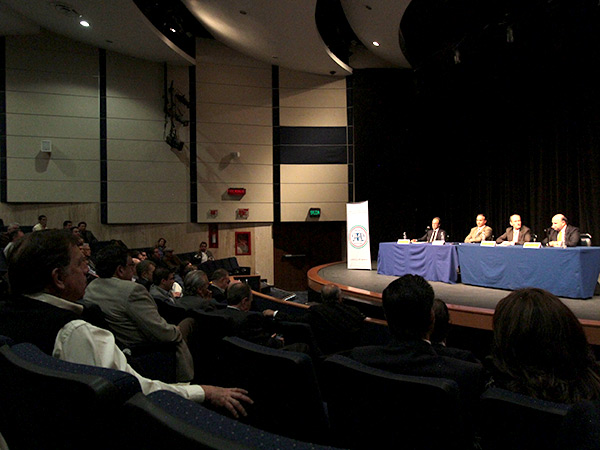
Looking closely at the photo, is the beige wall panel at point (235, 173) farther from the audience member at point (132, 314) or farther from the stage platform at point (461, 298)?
the audience member at point (132, 314)

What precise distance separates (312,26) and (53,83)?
17.7 feet

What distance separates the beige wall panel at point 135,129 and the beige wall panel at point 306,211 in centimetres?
329

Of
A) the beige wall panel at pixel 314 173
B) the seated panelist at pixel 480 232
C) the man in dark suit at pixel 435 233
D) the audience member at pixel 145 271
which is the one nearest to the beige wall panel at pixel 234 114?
the beige wall panel at pixel 314 173

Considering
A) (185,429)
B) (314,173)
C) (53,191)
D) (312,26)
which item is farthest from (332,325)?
(53,191)

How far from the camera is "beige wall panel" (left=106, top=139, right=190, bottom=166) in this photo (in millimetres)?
8938

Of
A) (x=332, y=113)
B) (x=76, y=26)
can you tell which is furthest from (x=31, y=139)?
(x=332, y=113)

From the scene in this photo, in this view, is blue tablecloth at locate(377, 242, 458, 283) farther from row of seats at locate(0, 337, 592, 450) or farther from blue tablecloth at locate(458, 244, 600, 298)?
row of seats at locate(0, 337, 592, 450)

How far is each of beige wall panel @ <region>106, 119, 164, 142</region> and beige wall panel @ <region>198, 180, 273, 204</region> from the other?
4.69 ft

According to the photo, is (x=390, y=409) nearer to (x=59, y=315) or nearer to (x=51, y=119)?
(x=59, y=315)

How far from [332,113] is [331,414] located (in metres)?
9.56

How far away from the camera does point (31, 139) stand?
8.41 m

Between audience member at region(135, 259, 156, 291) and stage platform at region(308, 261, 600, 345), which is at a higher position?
audience member at region(135, 259, 156, 291)

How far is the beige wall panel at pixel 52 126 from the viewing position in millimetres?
8305

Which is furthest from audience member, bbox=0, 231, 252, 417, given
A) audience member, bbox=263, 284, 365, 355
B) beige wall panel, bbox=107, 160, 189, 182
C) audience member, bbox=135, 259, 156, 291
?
beige wall panel, bbox=107, 160, 189, 182
